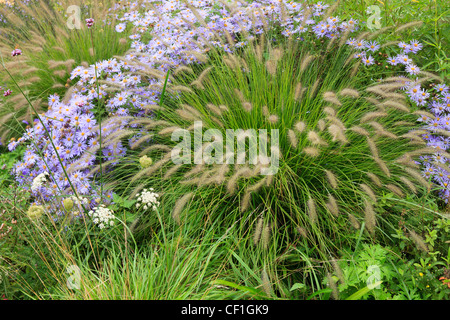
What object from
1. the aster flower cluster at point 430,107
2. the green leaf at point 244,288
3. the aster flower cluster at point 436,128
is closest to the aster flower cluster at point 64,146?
the green leaf at point 244,288

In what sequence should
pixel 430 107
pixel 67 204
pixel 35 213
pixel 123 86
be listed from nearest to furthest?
pixel 35 213 → pixel 67 204 → pixel 123 86 → pixel 430 107

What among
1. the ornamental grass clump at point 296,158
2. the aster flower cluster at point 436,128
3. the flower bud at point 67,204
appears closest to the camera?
the flower bud at point 67,204

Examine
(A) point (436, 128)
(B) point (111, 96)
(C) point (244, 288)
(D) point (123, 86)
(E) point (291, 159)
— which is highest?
(B) point (111, 96)

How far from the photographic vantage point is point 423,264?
2.23 meters

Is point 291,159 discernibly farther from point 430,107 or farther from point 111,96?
point 111,96

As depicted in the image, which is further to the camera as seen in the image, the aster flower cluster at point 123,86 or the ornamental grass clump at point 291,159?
the aster flower cluster at point 123,86

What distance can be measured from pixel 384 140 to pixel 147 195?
6.47 ft

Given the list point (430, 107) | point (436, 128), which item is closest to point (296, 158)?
point (436, 128)

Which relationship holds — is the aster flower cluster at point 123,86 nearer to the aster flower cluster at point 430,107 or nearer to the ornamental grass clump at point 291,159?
the aster flower cluster at point 430,107

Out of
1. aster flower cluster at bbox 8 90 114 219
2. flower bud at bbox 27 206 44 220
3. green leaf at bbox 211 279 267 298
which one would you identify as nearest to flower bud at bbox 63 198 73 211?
flower bud at bbox 27 206 44 220

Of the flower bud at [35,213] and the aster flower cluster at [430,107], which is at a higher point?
the aster flower cluster at [430,107]

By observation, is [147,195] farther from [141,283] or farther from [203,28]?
[203,28]

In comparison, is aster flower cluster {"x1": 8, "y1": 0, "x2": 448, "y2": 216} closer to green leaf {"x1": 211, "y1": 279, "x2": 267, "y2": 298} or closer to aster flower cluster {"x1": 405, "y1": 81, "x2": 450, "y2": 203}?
aster flower cluster {"x1": 405, "y1": 81, "x2": 450, "y2": 203}
